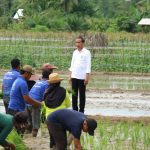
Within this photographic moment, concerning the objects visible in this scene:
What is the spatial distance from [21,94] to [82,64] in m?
2.66

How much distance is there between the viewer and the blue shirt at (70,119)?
26.3 feet

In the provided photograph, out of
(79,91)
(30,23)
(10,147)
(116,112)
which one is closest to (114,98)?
(116,112)

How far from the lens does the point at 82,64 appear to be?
1286cm

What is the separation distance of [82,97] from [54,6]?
4476 cm

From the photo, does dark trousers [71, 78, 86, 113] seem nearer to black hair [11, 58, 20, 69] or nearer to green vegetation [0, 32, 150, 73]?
black hair [11, 58, 20, 69]

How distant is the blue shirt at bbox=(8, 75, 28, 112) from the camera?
1038 cm

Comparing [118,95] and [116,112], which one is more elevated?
[116,112]

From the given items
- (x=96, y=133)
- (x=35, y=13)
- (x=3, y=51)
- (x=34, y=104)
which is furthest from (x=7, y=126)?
(x=35, y=13)

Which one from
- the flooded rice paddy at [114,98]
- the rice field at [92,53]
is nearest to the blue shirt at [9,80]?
the flooded rice paddy at [114,98]

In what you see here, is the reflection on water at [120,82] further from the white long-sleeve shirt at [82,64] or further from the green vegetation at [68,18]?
the green vegetation at [68,18]

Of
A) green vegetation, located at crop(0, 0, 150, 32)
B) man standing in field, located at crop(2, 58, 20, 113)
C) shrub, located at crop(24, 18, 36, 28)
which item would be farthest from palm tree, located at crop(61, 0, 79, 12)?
man standing in field, located at crop(2, 58, 20, 113)

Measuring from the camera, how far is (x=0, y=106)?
49.6 ft

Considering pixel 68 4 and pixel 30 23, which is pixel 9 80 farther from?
pixel 68 4

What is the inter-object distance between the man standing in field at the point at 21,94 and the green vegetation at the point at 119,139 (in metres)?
1.17
